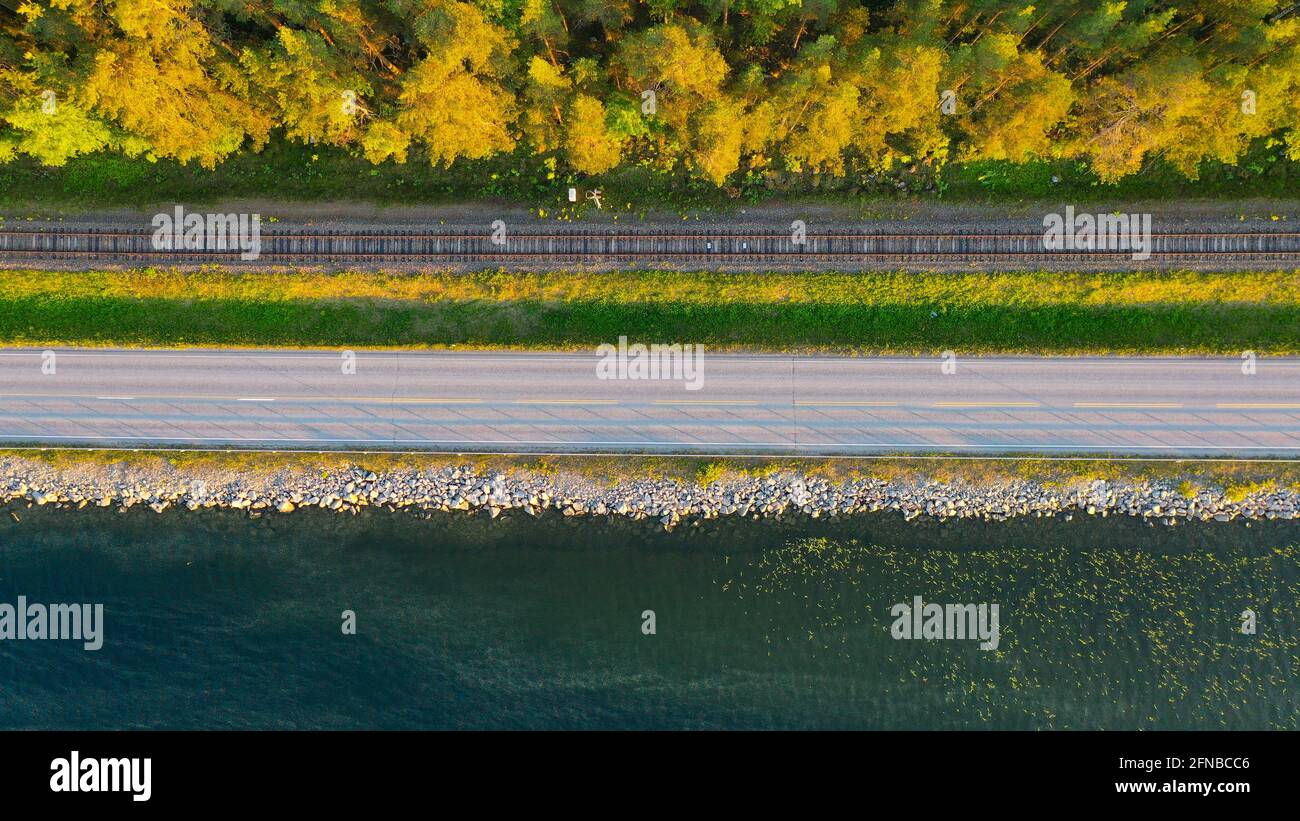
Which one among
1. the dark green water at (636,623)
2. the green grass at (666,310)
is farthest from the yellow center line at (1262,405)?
the dark green water at (636,623)

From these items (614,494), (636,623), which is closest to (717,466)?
(614,494)

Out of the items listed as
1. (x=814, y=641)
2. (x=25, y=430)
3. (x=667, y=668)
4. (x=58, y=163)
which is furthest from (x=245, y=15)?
(x=814, y=641)

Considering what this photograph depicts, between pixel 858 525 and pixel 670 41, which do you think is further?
pixel 858 525

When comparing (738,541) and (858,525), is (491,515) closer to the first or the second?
(738,541)

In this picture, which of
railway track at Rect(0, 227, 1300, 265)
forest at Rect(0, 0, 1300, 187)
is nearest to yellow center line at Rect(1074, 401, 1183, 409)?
railway track at Rect(0, 227, 1300, 265)

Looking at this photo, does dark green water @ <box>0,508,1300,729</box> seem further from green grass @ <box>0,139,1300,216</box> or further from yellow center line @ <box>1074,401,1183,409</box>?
green grass @ <box>0,139,1300,216</box>
